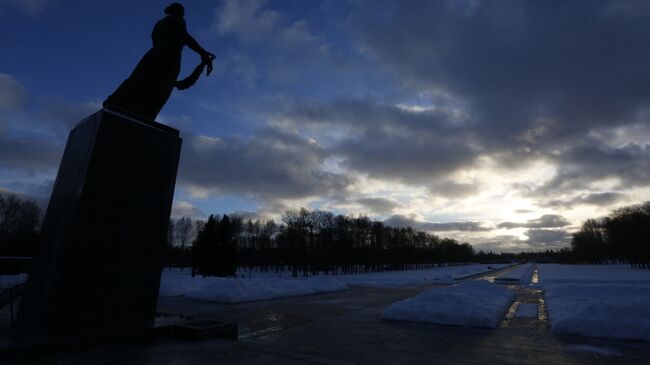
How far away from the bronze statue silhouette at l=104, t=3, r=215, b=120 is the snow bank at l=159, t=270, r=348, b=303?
983 centimetres

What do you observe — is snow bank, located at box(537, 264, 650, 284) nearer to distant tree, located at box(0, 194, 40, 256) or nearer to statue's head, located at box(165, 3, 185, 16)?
statue's head, located at box(165, 3, 185, 16)

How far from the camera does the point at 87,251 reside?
239 inches

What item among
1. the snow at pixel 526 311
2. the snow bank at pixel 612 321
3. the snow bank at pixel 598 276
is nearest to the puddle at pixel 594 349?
the snow bank at pixel 612 321

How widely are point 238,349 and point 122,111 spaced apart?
503 cm

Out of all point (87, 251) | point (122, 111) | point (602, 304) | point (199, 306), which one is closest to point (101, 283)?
point (87, 251)

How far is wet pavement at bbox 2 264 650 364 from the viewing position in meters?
5.09

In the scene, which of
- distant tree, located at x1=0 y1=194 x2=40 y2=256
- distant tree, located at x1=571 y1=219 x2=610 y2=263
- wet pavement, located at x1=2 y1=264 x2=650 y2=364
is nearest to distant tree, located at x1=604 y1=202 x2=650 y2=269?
distant tree, located at x1=571 y1=219 x2=610 y2=263

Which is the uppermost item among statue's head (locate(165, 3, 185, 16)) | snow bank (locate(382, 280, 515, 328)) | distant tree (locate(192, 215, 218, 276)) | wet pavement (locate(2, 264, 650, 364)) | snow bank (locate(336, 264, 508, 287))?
statue's head (locate(165, 3, 185, 16))

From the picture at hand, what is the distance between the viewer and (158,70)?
7852mm

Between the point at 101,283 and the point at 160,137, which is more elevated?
the point at 160,137

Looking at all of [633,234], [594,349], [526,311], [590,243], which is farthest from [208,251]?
[590,243]

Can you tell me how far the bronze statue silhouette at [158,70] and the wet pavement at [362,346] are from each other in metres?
4.64

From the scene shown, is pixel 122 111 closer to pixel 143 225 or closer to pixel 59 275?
pixel 143 225

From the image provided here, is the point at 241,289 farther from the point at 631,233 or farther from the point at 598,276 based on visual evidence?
the point at 631,233
